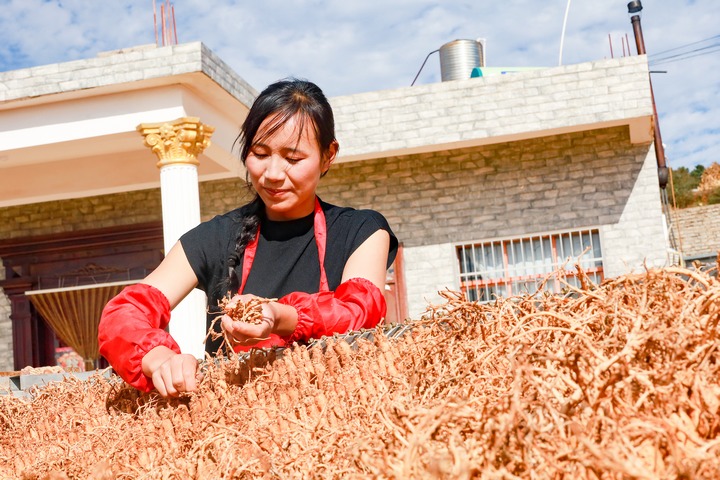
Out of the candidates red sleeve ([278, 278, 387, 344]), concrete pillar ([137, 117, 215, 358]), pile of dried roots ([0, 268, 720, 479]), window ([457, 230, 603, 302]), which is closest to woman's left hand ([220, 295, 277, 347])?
pile of dried roots ([0, 268, 720, 479])

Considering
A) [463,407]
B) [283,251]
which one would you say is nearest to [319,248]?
[283,251]

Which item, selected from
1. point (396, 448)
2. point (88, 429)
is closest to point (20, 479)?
point (88, 429)

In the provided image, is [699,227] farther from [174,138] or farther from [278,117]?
[278,117]

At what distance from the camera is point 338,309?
62.0 inches

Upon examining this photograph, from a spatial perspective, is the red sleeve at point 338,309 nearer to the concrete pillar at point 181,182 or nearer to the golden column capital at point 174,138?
the concrete pillar at point 181,182

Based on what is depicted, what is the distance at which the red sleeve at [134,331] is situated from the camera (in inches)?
53.1

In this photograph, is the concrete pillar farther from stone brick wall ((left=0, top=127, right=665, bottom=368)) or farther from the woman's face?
the woman's face

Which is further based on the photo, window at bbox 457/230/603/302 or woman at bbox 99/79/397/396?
window at bbox 457/230/603/302

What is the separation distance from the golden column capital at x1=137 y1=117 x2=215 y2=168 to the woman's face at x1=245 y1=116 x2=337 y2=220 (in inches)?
247

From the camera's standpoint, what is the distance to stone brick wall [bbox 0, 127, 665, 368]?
10.4 metres

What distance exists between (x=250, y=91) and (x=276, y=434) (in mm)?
8729

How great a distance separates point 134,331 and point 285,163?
0.63 metres

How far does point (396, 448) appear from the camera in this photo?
0.54 m

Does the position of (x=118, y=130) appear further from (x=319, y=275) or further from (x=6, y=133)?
(x=319, y=275)
